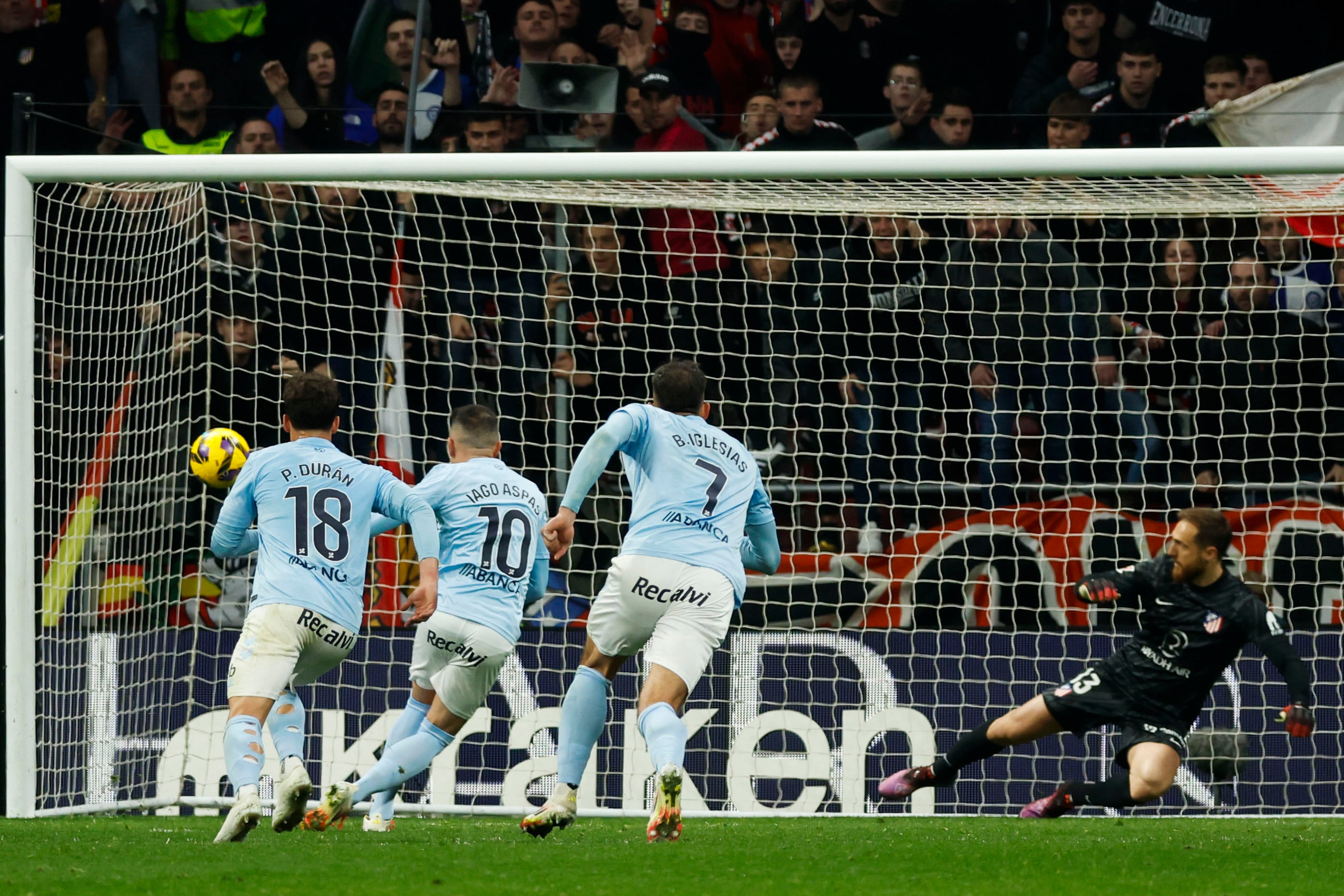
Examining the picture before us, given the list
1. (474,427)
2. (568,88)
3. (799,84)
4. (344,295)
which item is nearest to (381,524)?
(474,427)

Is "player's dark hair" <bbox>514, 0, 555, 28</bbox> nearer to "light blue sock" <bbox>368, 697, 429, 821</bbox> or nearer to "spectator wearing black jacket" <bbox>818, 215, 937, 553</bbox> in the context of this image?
"spectator wearing black jacket" <bbox>818, 215, 937, 553</bbox>

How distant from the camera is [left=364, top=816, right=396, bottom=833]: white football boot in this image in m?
6.38

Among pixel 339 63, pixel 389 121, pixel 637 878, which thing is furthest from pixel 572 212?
pixel 637 878

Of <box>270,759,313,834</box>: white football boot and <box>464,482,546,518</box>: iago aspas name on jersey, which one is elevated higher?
<box>464,482,546,518</box>: iago aspas name on jersey

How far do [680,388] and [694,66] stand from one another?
5.07 metres

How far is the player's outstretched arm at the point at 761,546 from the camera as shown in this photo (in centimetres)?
618

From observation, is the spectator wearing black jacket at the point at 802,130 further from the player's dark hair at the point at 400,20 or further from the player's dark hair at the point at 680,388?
the player's dark hair at the point at 680,388

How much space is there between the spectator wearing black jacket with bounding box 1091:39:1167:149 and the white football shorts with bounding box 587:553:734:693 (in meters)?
5.17

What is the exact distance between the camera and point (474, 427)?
21.4 ft

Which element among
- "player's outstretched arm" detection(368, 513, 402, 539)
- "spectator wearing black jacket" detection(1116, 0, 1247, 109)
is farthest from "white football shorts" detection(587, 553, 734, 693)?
"spectator wearing black jacket" detection(1116, 0, 1247, 109)

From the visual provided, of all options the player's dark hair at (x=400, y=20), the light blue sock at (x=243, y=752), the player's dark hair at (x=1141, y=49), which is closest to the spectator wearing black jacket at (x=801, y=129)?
the player's dark hair at (x=1141, y=49)

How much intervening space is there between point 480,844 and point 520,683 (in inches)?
90.3

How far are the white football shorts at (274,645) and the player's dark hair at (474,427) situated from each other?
3.88 ft

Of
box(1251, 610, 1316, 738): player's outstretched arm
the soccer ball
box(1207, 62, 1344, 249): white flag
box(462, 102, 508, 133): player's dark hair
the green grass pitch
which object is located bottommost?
the green grass pitch
